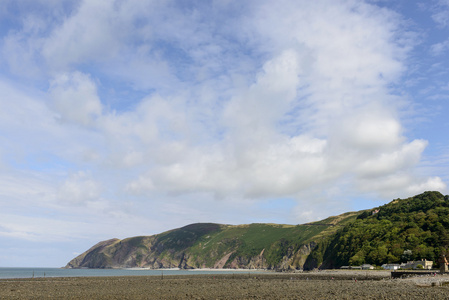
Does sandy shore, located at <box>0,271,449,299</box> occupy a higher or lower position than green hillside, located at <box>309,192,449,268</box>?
lower

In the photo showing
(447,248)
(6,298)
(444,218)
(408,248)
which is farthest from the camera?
(444,218)

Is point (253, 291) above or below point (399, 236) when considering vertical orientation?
below

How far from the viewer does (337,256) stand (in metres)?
169

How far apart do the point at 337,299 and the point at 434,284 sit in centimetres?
2562

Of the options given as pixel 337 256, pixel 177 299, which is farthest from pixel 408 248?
pixel 177 299

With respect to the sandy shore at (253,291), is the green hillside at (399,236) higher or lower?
higher

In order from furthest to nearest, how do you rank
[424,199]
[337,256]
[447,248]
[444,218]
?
[424,199] → [337,256] → [444,218] → [447,248]

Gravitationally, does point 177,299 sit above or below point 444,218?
below

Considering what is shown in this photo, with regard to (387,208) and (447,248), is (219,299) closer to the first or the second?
(447,248)

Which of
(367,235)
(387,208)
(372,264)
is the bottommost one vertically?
(372,264)

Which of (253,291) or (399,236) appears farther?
(399,236)

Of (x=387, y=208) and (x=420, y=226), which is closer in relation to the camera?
(x=420, y=226)

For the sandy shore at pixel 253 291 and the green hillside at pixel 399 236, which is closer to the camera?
the sandy shore at pixel 253 291

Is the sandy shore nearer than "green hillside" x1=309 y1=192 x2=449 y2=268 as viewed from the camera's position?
Yes
